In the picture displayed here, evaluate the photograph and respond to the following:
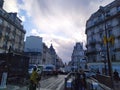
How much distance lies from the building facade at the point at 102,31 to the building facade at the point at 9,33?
23.8 m

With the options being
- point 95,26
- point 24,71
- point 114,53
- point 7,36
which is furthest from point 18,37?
point 24,71

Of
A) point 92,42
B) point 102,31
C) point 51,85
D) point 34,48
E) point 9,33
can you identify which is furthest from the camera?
point 34,48

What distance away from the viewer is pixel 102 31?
4756 cm

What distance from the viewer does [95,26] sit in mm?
50750

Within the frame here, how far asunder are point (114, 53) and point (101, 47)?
6.33 metres

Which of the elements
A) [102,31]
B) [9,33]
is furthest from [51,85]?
[102,31]

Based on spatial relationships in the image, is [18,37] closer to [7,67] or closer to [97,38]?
[97,38]

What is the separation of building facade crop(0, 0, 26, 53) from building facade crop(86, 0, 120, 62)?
78.2ft

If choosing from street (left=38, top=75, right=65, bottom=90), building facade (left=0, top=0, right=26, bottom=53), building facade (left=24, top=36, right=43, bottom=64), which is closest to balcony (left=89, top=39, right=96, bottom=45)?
building facade (left=0, top=0, right=26, bottom=53)

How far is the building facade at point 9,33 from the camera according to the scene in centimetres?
4186

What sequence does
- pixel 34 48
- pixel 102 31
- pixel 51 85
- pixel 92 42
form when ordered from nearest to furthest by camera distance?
pixel 51 85 < pixel 102 31 < pixel 92 42 < pixel 34 48

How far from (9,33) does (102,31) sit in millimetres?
28105

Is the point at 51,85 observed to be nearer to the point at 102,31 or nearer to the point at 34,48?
the point at 102,31

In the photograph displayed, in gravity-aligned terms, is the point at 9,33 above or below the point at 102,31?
below
